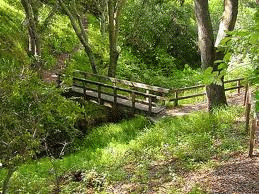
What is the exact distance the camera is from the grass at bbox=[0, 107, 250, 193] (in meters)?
8.69

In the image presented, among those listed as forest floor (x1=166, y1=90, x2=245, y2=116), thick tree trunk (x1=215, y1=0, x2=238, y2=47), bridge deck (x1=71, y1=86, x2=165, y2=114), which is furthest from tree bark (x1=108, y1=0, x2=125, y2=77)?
thick tree trunk (x1=215, y1=0, x2=238, y2=47)

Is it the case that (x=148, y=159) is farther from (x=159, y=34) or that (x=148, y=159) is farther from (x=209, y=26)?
(x=159, y=34)

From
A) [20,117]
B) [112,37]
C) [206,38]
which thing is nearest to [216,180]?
[206,38]

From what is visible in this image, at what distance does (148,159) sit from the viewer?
383 inches

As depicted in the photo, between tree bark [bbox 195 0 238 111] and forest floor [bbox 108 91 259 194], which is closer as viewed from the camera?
forest floor [bbox 108 91 259 194]

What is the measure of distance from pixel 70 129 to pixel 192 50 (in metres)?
17.0

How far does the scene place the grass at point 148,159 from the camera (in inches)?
342

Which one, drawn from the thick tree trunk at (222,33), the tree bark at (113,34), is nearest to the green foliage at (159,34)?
the tree bark at (113,34)

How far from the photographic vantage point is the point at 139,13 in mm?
26406

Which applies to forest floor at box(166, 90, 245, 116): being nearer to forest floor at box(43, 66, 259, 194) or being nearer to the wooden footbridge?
the wooden footbridge

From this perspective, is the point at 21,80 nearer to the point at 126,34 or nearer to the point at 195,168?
the point at 195,168

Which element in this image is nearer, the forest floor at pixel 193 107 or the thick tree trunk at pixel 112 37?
the forest floor at pixel 193 107

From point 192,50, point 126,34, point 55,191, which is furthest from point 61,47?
point 55,191

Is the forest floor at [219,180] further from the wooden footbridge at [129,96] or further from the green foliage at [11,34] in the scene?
the green foliage at [11,34]
